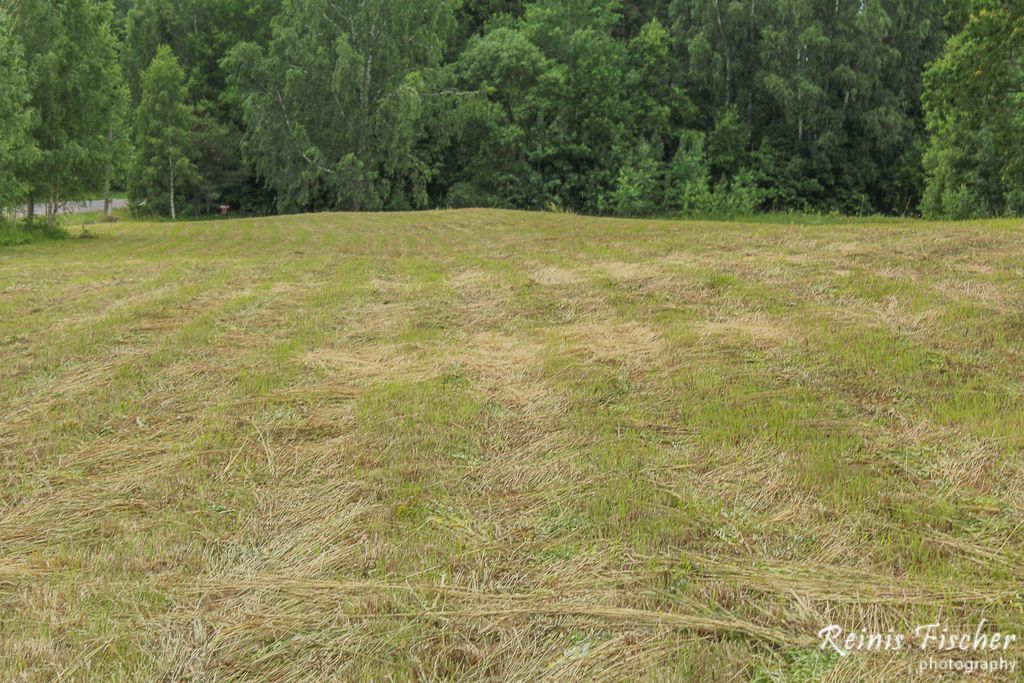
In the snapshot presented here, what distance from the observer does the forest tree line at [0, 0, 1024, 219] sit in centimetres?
3300

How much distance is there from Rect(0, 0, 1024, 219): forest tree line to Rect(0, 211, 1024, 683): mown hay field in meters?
27.1

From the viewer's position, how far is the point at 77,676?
1961 millimetres

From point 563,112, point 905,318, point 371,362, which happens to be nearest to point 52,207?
point 371,362

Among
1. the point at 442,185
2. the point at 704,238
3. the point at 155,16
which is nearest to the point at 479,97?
the point at 442,185

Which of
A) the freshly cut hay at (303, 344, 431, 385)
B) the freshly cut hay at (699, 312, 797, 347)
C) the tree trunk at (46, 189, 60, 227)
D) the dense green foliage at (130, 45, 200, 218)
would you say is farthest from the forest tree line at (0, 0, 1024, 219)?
the freshly cut hay at (303, 344, 431, 385)

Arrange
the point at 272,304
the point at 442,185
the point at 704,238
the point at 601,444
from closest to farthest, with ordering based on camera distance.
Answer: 1. the point at 601,444
2. the point at 272,304
3. the point at 704,238
4. the point at 442,185

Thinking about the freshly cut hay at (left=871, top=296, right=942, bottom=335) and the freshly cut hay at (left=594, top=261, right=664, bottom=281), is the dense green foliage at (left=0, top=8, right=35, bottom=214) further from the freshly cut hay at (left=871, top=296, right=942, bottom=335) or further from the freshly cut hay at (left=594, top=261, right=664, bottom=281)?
the freshly cut hay at (left=871, top=296, right=942, bottom=335)

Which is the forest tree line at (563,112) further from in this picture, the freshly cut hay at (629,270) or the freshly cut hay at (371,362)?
the freshly cut hay at (371,362)

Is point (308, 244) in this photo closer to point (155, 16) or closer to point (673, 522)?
point (673, 522)

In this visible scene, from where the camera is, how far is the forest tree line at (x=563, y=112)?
108 ft

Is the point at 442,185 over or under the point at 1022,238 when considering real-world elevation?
over

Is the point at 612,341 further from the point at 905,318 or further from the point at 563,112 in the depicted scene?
the point at 563,112

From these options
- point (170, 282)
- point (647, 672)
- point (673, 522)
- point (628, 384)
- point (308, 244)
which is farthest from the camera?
point (308, 244)

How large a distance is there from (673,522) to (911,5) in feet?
138
